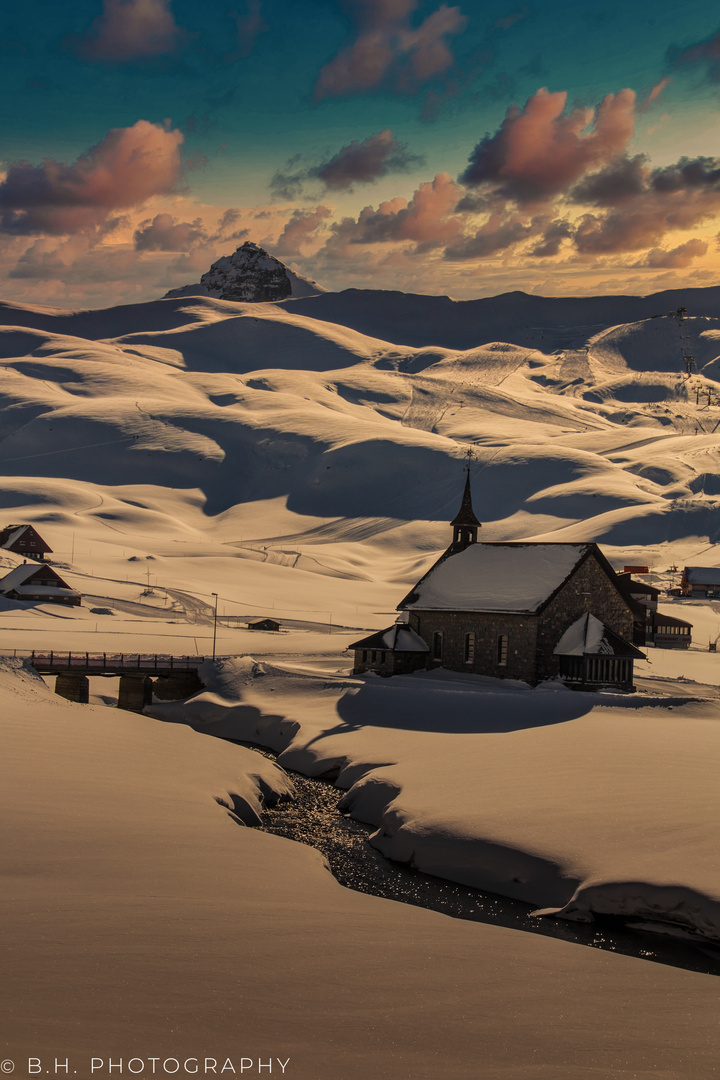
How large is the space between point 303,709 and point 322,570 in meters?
107

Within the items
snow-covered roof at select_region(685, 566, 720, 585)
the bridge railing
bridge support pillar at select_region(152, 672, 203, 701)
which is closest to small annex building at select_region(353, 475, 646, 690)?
bridge support pillar at select_region(152, 672, 203, 701)

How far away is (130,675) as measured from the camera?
53.4 meters

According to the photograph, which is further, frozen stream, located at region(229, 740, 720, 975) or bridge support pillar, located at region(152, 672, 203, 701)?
bridge support pillar, located at region(152, 672, 203, 701)

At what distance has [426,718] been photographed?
4372 centimetres

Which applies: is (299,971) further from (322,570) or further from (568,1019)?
(322,570)

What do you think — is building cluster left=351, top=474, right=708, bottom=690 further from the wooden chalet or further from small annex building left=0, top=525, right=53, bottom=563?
small annex building left=0, top=525, right=53, bottom=563

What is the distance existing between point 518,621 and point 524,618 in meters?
0.49

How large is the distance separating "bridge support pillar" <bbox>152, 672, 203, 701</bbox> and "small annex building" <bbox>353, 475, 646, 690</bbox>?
8.94 meters

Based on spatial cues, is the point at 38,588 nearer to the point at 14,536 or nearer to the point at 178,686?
the point at 14,536

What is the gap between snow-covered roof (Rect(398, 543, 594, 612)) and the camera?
52.5 meters

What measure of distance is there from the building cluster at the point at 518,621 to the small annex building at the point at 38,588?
2017 inches

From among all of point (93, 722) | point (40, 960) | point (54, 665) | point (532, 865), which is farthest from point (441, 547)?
point (40, 960)

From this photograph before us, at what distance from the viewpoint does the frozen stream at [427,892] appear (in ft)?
67.9

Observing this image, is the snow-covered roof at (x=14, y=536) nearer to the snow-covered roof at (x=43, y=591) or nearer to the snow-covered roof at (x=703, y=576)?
the snow-covered roof at (x=43, y=591)
